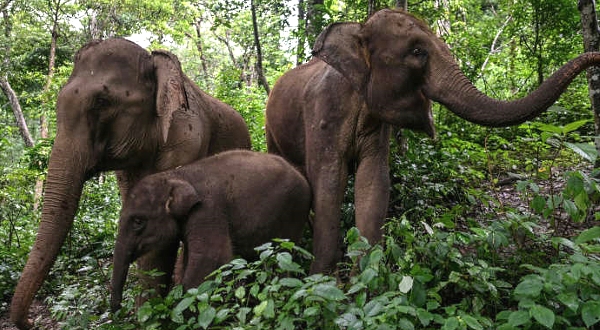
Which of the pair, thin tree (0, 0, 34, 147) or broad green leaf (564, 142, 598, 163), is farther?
thin tree (0, 0, 34, 147)

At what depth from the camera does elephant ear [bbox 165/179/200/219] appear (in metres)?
4.34

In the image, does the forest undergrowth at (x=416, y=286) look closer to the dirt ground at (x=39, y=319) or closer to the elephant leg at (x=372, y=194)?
the dirt ground at (x=39, y=319)

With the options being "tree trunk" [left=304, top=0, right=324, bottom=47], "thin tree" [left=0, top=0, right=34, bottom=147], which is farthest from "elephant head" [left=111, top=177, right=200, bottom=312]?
"thin tree" [left=0, top=0, right=34, bottom=147]

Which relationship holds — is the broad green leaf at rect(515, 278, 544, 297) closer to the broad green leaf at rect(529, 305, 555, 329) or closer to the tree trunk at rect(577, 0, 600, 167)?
the broad green leaf at rect(529, 305, 555, 329)

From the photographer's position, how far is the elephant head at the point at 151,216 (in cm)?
434

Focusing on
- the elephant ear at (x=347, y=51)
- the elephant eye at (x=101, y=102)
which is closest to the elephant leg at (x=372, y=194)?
the elephant ear at (x=347, y=51)

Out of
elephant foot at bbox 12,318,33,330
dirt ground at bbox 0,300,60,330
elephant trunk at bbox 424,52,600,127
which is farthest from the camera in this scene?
dirt ground at bbox 0,300,60,330

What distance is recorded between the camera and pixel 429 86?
414 centimetres

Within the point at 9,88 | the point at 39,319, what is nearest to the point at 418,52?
the point at 39,319

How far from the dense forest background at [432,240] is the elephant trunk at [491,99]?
0.18m

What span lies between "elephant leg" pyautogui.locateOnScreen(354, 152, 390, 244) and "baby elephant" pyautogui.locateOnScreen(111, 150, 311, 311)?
1.46ft

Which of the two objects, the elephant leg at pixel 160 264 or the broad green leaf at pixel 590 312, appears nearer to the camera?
the broad green leaf at pixel 590 312

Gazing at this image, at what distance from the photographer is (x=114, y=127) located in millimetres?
4633

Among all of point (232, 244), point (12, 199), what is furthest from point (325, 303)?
point (12, 199)
